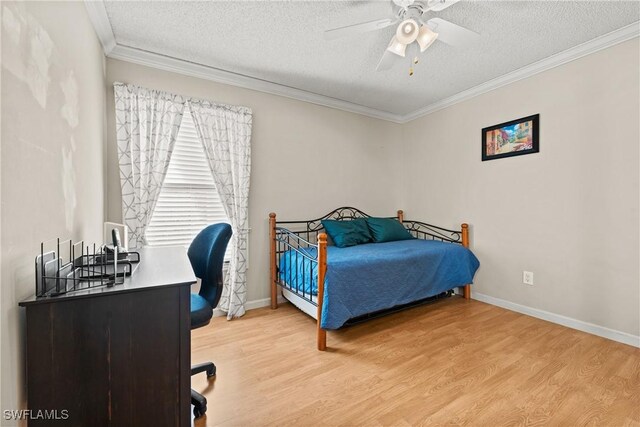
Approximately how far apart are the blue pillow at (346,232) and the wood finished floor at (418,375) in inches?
34.0

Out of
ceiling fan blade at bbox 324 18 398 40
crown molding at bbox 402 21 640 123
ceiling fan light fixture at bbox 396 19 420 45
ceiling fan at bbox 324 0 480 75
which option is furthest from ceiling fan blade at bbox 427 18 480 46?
crown molding at bbox 402 21 640 123

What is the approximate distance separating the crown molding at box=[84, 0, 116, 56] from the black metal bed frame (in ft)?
6.65

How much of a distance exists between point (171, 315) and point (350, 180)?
2.83m

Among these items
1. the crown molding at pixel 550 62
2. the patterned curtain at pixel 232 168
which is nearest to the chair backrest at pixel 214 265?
the patterned curtain at pixel 232 168

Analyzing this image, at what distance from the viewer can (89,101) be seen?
5.52ft

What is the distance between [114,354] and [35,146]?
2.51 ft

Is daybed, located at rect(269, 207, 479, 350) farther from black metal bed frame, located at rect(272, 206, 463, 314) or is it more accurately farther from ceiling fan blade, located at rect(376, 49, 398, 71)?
ceiling fan blade, located at rect(376, 49, 398, 71)

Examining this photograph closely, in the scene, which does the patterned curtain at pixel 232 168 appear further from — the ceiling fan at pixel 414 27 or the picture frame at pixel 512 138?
the picture frame at pixel 512 138

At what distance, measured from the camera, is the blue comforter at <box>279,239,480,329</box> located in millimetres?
2109

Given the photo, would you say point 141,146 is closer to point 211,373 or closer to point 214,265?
point 214,265

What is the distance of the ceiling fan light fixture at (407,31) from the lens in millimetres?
1657

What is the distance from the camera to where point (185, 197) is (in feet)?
8.42

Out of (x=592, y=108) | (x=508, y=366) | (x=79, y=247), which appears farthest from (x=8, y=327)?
(x=592, y=108)

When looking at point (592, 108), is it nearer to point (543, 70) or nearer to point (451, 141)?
point (543, 70)
